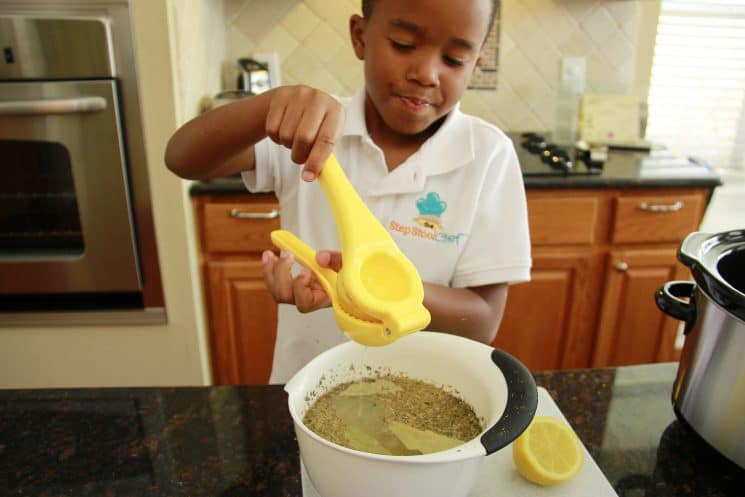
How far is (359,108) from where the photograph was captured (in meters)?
0.89

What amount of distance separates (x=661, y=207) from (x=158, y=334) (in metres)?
1.48

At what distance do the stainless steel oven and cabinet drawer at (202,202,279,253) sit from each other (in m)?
0.16

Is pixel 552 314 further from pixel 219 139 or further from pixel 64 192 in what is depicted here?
pixel 64 192

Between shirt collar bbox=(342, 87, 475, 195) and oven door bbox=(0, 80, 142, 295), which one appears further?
oven door bbox=(0, 80, 142, 295)

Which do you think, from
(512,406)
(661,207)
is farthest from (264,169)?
(661,207)

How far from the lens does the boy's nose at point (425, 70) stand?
711mm

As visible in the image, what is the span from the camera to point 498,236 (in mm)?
881

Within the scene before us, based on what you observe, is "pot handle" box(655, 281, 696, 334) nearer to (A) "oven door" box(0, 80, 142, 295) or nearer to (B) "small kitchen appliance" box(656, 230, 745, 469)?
(B) "small kitchen appliance" box(656, 230, 745, 469)

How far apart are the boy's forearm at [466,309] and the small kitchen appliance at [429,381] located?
20 centimetres

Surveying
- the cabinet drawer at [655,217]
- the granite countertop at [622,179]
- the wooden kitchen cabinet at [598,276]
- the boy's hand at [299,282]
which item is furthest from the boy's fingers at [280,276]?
the cabinet drawer at [655,217]

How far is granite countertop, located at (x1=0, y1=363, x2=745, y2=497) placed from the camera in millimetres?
549

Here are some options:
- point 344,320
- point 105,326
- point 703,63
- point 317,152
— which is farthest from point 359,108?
point 703,63

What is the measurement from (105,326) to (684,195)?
170 cm

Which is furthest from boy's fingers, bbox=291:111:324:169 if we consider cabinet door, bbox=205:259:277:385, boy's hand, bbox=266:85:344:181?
cabinet door, bbox=205:259:277:385
